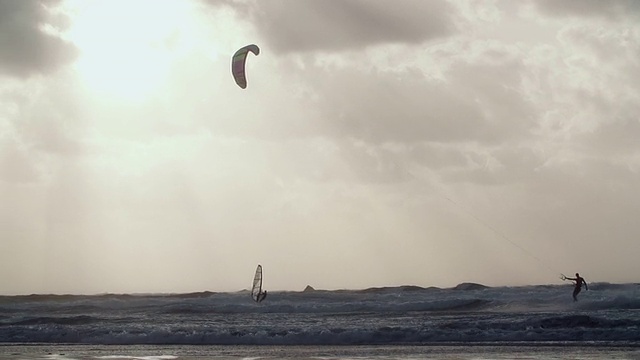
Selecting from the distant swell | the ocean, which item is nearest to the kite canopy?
the ocean

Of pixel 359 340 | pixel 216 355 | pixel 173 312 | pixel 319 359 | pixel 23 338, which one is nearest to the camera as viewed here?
pixel 319 359

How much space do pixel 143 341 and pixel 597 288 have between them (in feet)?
95.4

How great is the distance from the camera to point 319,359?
1848 cm

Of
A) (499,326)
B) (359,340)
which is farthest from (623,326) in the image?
(359,340)

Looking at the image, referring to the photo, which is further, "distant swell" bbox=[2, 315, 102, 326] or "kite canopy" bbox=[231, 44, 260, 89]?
"distant swell" bbox=[2, 315, 102, 326]

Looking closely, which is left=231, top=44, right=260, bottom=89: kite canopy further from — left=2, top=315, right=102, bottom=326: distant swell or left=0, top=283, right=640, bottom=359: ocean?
left=2, top=315, right=102, bottom=326: distant swell

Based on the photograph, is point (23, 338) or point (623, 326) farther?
point (23, 338)

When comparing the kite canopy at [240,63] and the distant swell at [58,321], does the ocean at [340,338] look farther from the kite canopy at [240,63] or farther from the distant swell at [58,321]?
the kite canopy at [240,63]

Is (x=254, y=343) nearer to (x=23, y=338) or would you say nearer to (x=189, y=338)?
(x=189, y=338)

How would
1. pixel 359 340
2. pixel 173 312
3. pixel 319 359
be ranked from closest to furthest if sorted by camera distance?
pixel 319 359
pixel 359 340
pixel 173 312

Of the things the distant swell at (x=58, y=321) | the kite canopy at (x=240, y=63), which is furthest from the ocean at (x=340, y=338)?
the kite canopy at (x=240, y=63)

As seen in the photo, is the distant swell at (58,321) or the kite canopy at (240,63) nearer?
the kite canopy at (240,63)

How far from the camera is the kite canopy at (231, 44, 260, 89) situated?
29.6 metres

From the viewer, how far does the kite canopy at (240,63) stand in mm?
29562
